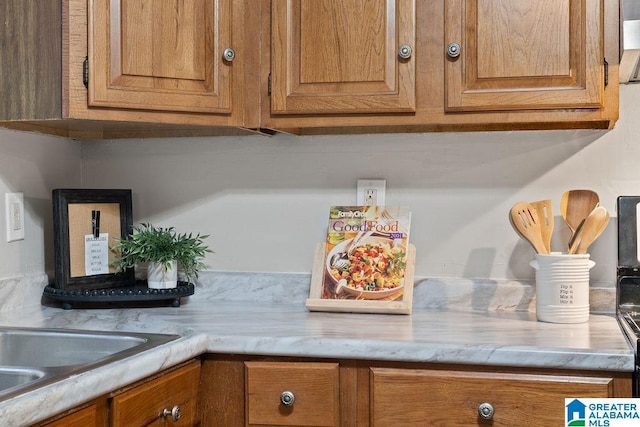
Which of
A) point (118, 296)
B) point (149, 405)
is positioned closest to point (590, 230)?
point (149, 405)

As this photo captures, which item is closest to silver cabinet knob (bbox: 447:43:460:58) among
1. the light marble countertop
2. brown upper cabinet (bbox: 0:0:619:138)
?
brown upper cabinet (bbox: 0:0:619:138)

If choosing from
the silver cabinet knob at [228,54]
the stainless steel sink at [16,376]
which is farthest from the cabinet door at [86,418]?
the silver cabinet knob at [228,54]

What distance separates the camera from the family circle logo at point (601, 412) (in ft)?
5.09

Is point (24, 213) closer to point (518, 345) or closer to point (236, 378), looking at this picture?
point (236, 378)

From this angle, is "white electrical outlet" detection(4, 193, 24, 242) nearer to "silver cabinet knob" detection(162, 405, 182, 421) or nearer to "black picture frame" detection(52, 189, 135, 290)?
"black picture frame" detection(52, 189, 135, 290)

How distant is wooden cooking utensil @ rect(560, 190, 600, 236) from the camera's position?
2.02 meters

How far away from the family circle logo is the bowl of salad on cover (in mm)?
609

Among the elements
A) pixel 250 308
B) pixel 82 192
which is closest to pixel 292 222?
pixel 250 308

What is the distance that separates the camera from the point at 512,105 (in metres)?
1.83

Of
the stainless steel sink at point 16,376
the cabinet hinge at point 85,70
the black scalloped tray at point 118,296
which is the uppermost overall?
the cabinet hinge at point 85,70

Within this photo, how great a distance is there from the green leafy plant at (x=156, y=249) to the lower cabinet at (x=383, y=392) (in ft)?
1.66

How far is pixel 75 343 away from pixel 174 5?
2.67 ft

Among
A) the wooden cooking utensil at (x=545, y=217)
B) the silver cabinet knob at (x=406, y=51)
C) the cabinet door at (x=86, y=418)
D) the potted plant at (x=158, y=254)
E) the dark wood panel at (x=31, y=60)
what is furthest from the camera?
the potted plant at (x=158, y=254)

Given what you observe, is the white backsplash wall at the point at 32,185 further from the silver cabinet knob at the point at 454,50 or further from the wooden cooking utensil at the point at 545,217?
the wooden cooking utensil at the point at 545,217
